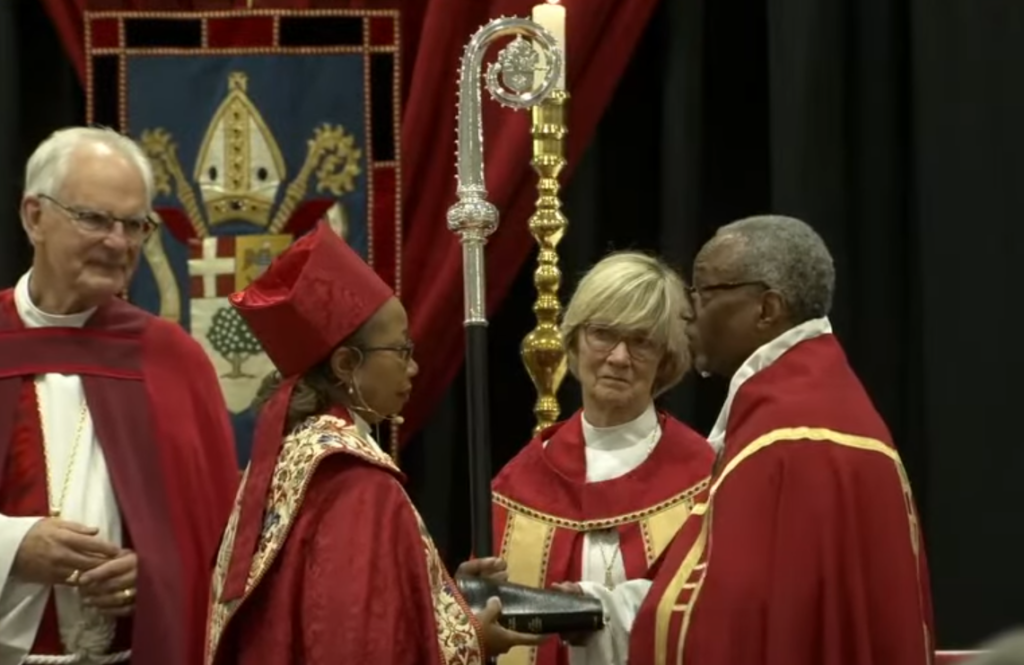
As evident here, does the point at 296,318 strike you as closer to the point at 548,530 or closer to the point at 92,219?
the point at 92,219

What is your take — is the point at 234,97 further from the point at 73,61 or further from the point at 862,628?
the point at 862,628

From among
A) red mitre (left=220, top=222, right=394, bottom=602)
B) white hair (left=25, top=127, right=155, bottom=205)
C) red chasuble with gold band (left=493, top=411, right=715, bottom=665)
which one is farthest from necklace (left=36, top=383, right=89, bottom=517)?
red chasuble with gold band (left=493, top=411, right=715, bottom=665)

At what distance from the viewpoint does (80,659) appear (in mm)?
3863

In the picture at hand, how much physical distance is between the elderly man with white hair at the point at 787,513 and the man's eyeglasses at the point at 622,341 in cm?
43

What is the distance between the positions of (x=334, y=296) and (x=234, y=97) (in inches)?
80.4

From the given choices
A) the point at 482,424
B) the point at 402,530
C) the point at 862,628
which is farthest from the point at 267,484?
the point at 862,628

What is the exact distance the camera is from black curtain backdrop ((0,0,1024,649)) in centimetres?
508

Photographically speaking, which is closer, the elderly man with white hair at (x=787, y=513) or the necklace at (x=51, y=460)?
the elderly man with white hair at (x=787, y=513)

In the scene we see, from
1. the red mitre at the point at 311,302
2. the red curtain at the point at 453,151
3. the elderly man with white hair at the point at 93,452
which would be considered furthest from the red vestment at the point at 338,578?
the red curtain at the point at 453,151

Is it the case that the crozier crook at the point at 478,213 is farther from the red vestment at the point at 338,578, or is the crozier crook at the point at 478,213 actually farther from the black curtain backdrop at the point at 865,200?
the black curtain backdrop at the point at 865,200

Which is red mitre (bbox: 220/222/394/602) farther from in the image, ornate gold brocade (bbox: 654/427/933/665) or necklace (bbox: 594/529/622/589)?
necklace (bbox: 594/529/622/589)

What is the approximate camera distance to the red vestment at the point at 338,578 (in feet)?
11.0

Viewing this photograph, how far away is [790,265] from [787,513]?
0.51 metres

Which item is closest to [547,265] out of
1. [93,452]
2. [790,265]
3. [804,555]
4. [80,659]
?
[790,265]
